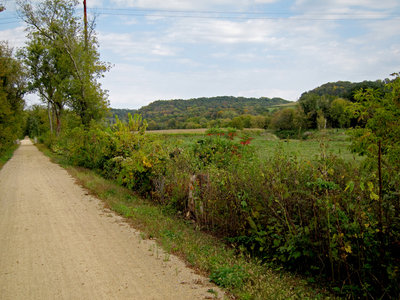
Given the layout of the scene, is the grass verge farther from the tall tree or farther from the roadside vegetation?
the tall tree

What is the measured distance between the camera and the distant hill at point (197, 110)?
5216 centimetres

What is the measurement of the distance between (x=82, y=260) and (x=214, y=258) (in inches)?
83.0

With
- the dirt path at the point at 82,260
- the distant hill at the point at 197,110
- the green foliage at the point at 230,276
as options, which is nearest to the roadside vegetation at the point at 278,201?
the green foliage at the point at 230,276

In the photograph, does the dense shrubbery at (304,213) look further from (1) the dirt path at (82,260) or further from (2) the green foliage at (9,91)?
(2) the green foliage at (9,91)

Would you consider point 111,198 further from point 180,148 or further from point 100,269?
point 100,269

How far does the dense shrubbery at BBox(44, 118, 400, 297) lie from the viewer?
4.05 m

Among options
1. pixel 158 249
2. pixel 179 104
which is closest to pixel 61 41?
pixel 158 249

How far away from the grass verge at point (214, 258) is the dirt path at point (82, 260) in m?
0.24

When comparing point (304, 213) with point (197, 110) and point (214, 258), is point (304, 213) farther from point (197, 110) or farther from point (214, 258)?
point (197, 110)

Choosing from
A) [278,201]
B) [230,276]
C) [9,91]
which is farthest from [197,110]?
[230,276]

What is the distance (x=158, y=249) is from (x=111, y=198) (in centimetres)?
433

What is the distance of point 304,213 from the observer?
15.8 ft

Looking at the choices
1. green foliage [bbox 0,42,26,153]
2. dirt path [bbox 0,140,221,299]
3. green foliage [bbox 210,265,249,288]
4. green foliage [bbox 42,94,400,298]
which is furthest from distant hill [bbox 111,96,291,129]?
green foliage [bbox 210,265,249,288]

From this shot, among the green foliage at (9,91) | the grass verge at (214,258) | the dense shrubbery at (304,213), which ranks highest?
the green foliage at (9,91)
